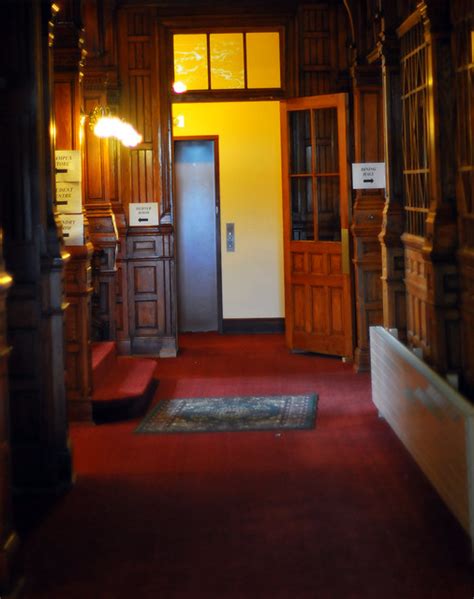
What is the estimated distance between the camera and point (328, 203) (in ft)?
31.0

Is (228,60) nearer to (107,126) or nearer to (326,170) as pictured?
(326,170)

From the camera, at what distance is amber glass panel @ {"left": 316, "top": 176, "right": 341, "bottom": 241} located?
30.9 ft

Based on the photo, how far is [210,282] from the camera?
11781 mm

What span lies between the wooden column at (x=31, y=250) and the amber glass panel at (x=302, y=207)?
4.52 metres

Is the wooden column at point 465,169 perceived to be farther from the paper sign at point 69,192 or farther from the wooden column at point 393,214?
the paper sign at point 69,192

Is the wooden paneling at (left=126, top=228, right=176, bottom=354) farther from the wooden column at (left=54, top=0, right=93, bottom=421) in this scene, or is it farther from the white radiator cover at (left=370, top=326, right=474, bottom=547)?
the white radiator cover at (left=370, top=326, right=474, bottom=547)

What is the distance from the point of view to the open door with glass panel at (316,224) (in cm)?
912

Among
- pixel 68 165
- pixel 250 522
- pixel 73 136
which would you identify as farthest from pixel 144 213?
pixel 250 522

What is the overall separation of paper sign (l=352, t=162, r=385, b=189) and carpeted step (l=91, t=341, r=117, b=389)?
8.05 feet

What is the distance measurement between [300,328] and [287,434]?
3.27 meters

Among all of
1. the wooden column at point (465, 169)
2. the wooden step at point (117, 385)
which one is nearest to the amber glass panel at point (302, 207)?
the wooden step at point (117, 385)

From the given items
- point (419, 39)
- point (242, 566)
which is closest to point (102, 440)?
point (242, 566)

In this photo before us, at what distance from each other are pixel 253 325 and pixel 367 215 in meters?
3.23

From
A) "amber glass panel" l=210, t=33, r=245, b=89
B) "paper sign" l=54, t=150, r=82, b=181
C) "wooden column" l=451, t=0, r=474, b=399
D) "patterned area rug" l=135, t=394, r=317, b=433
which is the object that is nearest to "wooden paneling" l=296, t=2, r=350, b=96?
"amber glass panel" l=210, t=33, r=245, b=89
